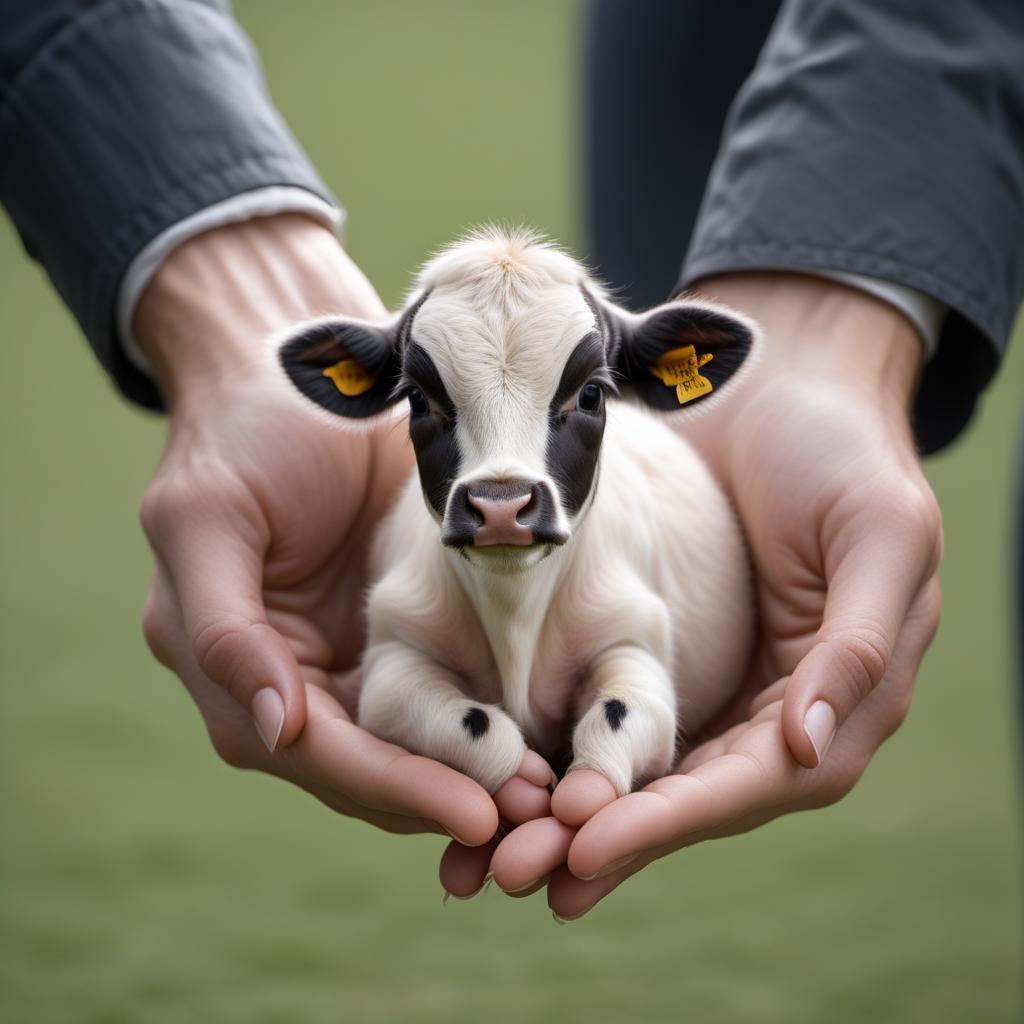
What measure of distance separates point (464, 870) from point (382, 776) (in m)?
0.16

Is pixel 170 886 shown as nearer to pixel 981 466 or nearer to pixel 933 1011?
pixel 933 1011

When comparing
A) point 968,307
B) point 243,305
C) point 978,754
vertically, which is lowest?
point 978,754

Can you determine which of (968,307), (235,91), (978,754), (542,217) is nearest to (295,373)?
(235,91)

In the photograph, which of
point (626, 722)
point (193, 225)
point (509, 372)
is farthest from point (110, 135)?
point (626, 722)

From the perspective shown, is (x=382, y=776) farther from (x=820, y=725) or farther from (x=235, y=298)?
(x=235, y=298)

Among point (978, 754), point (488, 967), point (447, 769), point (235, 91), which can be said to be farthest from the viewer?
point (978, 754)

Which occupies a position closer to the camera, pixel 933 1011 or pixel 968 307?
pixel 968 307

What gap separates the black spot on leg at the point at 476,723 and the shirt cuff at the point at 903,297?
3.27 ft

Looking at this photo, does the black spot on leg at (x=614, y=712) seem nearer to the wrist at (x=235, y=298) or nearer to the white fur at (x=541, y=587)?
the white fur at (x=541, y=587)

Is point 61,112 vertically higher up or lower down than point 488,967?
higher up

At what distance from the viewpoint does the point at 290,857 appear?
13.2ft

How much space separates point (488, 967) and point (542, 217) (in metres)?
5.47

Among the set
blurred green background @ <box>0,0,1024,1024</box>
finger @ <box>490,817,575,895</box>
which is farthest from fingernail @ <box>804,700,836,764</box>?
blurred green background @ <box>0,0,1024,1024</box>

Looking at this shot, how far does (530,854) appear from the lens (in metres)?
1.63
